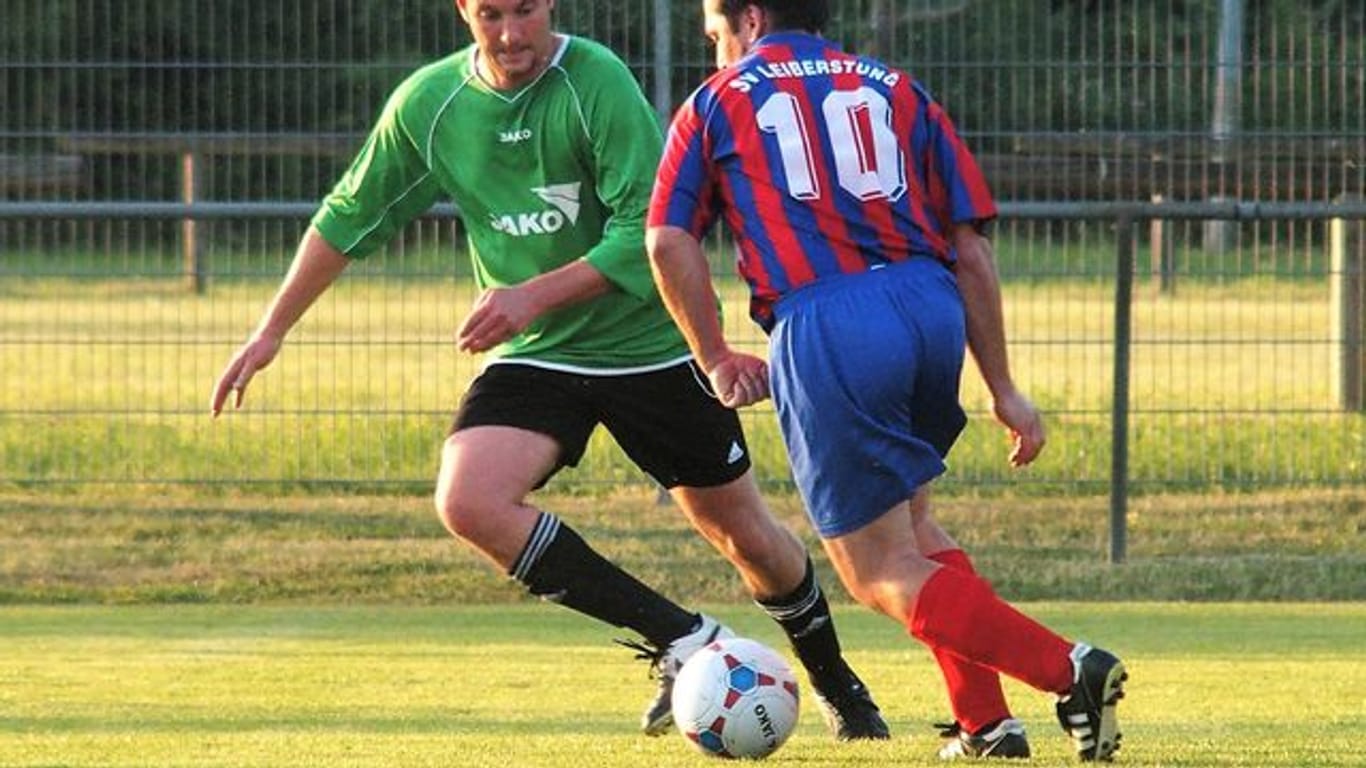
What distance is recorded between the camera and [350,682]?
930cm

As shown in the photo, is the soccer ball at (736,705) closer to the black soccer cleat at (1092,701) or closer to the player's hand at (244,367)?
the black soccer cleat at (1092,701)

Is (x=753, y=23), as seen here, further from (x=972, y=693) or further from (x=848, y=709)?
(x=848, y=709)

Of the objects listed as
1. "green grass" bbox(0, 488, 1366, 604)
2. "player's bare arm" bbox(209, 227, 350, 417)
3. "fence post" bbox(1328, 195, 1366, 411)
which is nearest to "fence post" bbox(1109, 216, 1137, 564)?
"green grass" bbox(0, 488, 1366, 604)

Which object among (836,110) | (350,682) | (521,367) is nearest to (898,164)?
(836,110)

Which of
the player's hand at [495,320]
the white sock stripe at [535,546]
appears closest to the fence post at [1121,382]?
the white sock stripe at [535,546]

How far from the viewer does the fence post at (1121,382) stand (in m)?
12.5

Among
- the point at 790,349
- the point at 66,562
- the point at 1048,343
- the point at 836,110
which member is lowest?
the point at 66,562

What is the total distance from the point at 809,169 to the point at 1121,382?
639 centimetres

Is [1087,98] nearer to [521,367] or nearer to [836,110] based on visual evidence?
[521,367]

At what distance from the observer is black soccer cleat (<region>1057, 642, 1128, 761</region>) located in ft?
20.8

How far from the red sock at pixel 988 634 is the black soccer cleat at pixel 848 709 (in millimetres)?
1157

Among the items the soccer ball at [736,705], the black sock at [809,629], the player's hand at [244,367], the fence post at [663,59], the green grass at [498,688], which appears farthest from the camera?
the fence post at [663,59]

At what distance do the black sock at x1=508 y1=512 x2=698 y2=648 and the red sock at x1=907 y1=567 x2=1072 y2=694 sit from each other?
1281mm

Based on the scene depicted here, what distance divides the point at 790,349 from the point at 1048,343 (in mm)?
7101
